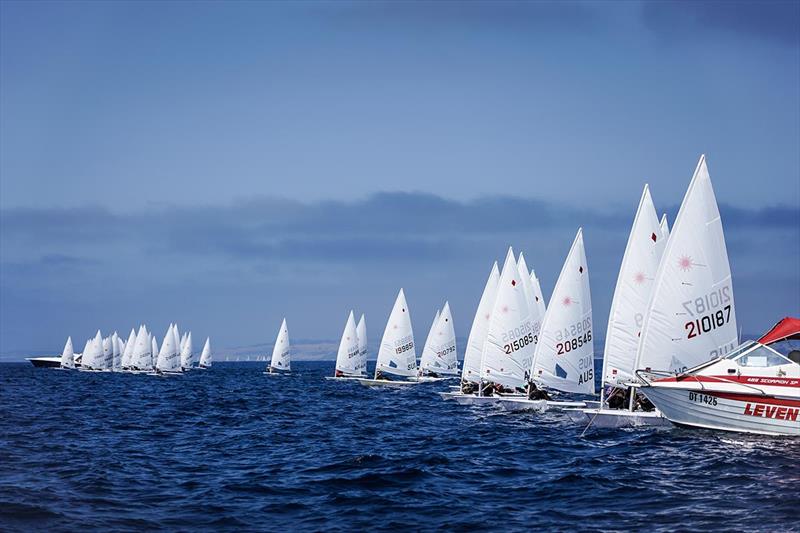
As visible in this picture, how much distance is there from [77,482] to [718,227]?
24500 mm

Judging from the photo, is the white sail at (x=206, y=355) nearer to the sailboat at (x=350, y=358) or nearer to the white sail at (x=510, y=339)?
the sailboat at (x=350, y=358)

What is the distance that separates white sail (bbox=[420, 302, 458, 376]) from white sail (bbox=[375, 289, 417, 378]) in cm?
390

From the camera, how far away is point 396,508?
1872 centimetres

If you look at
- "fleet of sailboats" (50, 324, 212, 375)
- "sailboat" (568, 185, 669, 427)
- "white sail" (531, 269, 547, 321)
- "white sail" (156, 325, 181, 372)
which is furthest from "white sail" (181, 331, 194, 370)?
"sailboat" (568, 185, 669, 427)

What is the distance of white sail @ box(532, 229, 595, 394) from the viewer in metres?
41.3

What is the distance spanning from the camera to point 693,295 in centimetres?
3253

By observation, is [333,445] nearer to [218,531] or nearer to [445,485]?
[445,485]

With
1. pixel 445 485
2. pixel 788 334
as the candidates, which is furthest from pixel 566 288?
pixel 445 485

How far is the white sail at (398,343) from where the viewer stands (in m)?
80.1

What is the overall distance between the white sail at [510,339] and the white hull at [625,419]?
1197cm

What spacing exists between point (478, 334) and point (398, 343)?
2511 centimetres

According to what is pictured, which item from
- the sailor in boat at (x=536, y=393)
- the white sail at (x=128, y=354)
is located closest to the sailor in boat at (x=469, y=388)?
the sailor in boat at (x=536, y=393)

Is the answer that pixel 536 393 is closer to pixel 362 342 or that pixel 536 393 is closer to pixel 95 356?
pixel 362 342

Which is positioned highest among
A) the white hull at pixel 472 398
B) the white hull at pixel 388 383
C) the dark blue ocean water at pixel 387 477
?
the white hull at pixel 388 383
